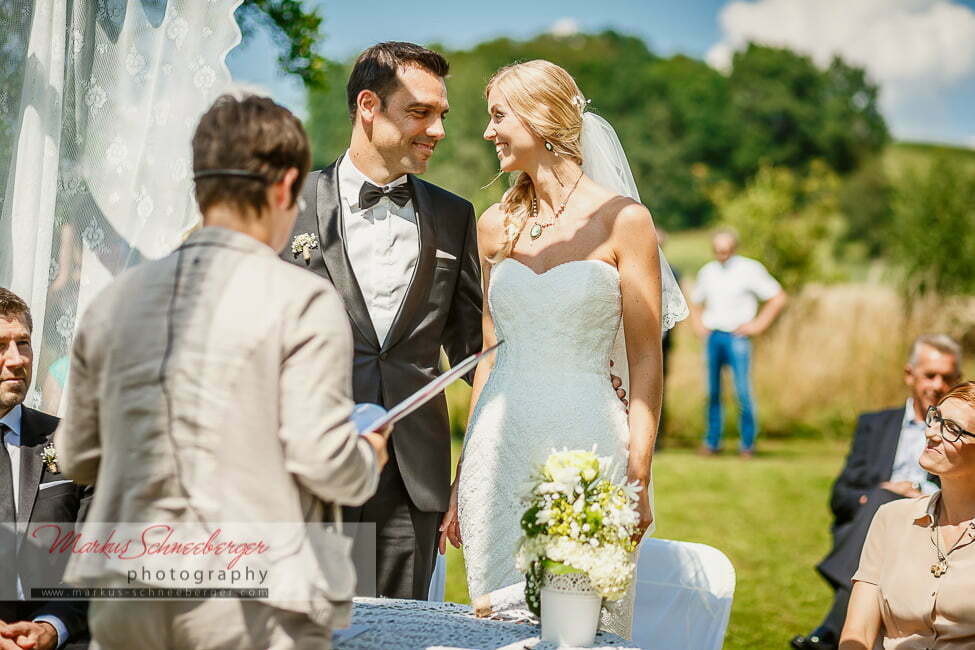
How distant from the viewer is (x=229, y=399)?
191 centimetres

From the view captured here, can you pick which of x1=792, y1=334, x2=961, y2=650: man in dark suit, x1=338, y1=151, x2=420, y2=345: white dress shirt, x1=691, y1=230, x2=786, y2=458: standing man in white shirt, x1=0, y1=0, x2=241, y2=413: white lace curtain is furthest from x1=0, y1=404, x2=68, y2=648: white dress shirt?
x1=691, y1=230, x2=786, y2=458: standing man in white shirt

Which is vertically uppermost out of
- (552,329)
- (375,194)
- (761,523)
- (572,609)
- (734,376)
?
(375,194)

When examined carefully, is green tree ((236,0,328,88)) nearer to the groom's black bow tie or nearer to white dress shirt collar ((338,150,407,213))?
white dress shirt collar ((338,150,407,213))

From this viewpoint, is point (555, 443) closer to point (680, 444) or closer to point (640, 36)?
point (680, 444)

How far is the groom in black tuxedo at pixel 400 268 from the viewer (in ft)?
11.8

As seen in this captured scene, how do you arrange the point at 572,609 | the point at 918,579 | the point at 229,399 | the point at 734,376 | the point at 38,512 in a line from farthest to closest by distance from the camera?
the point at 734,376
the point at 918,579
the point at 38,512
the point at 572,609
the point at 229,399

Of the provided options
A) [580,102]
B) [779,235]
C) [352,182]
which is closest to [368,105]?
[352,182]

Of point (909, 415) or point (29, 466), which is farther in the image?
point (909, 415)

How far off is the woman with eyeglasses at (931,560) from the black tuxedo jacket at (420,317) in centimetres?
147

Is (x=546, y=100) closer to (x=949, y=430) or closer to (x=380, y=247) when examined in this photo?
(x=380, y=247)

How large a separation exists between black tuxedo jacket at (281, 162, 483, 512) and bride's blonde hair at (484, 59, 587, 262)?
Answer: 50 cm

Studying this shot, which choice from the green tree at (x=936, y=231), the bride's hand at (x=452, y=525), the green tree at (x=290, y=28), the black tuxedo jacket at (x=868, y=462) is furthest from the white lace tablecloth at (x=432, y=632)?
the green tree at (x=936, y=231)

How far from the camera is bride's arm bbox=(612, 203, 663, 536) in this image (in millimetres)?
3299

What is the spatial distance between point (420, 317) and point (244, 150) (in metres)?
1.73
